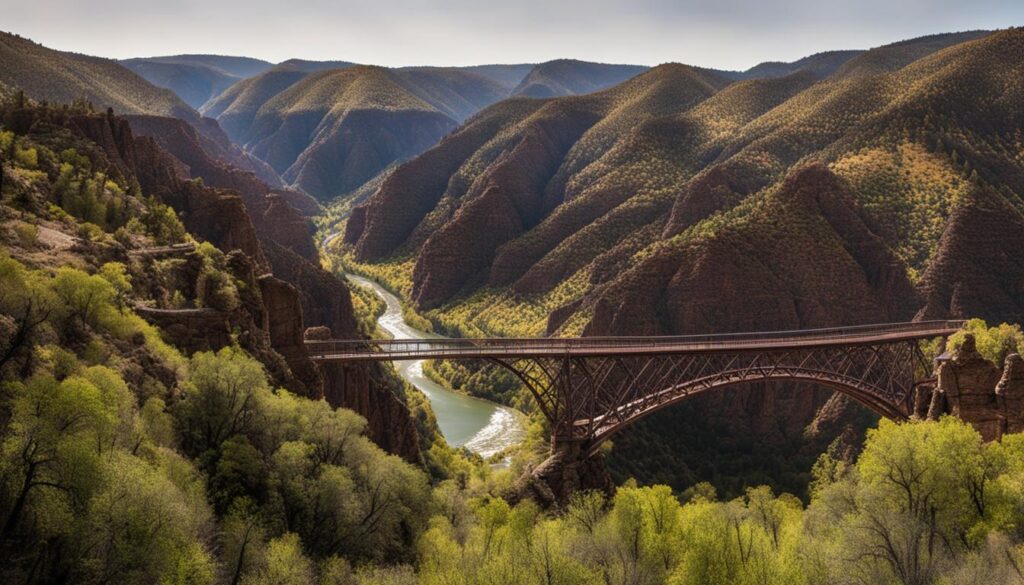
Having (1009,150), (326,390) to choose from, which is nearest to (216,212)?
(326,390)

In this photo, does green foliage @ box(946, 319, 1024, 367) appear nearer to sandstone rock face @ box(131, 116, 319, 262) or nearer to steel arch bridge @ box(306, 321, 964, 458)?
steel arch bridge @ box(306, 321, 964, 458)

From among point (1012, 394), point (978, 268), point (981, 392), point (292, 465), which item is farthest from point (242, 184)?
point (1012, 394)

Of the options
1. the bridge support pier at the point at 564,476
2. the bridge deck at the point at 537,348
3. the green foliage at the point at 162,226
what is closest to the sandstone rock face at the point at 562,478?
the bridge support pier at the point at 564,476

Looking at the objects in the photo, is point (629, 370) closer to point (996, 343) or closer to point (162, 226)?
point (996, 343)

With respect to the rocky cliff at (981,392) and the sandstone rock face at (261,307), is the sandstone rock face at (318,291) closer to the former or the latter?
the sandstone rock face at (261,307)

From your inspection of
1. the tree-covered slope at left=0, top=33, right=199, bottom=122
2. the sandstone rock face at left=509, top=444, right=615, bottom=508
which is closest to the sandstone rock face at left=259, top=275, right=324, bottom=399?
the sandstone rock face at left=509, top=444, right=615, bottom=508

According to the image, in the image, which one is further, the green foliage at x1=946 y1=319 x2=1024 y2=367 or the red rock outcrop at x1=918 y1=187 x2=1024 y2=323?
the red rock outcrop at x1=918 y1=187 x2=1024 y2=323
